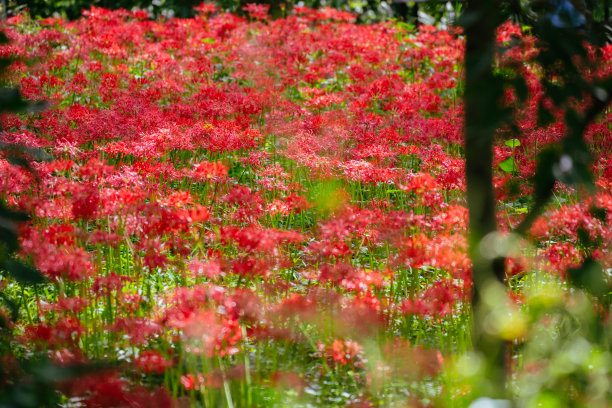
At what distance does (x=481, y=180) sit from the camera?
7.78 feet

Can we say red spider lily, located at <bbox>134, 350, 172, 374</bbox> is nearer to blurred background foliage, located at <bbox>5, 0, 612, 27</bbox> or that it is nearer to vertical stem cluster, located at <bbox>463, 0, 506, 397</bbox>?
vertical stem cluster, located at <bbox>463, 0, 506, 397</bbox>

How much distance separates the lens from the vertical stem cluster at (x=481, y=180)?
83.4 inches

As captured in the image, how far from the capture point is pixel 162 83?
21.1ft

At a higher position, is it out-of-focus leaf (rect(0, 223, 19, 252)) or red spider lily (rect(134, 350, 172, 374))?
out-of-focus leaf (rect(0, 223, 19, 252))

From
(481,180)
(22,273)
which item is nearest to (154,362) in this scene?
(22,273)

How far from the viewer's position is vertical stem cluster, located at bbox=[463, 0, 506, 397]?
6.95 ft

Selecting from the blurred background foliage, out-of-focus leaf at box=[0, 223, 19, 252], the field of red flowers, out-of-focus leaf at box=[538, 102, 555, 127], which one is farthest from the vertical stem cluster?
the blurred background foliage

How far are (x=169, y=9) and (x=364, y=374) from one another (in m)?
10.00

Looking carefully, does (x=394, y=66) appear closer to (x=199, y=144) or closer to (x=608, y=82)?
(x=199, y=144)

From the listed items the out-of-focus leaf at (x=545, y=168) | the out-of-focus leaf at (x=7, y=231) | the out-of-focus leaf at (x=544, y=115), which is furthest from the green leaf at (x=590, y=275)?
the out-of-focus leaf at (x=7, y=231)

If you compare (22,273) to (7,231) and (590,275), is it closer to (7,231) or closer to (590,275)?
(7,231)

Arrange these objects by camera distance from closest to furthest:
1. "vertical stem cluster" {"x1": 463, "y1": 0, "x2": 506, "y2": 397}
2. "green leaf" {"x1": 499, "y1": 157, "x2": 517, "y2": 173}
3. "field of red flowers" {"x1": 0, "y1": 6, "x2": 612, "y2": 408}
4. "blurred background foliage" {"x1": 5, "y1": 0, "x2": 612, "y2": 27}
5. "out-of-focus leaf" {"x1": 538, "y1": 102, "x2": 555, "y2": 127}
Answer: "vertical stem cluster" {"x1": 463, "y1": 0, "x2": 506, "y2": 397} < "out-of-focus leaf" {"x1": 538, "y1": 102, "x2": 555, "y2": 127} < "field of red flowers" {"x1": 0, "y1": 6, "x2": 612, "y2": 408} < "green leaf" {"x1": 499, "y1": 157, "x2": 517, "y2": 173} < "blurred background foliage" {"x1": 5, "y1": 0, "x2": 612, "y2": 27}

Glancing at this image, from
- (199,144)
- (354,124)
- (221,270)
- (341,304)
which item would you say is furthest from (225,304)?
(354,124)

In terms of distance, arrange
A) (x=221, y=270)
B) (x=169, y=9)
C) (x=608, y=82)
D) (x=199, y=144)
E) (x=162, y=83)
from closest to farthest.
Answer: (x=608, y=82), (x=221, y=270), (x=199, y=144), (x=162, y=83), (x=169, y=9)
